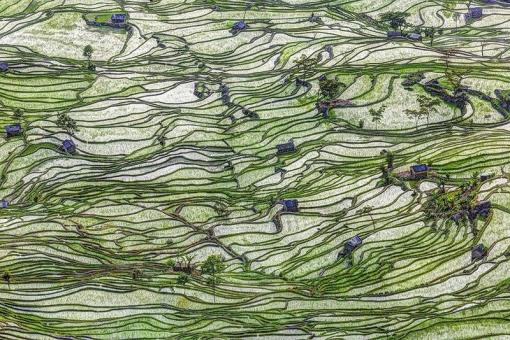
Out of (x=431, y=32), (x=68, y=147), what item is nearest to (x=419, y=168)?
(x=431, y=32)

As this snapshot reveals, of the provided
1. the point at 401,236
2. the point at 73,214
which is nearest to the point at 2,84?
the point at 73,214

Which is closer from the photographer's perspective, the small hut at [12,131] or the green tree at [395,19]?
the small hut at [12,131]

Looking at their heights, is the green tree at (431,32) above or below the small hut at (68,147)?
below

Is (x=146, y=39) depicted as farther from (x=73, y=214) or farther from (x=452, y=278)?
(x=452, y=278)

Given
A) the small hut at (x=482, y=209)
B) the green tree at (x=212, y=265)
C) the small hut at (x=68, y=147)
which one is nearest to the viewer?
the green tree at (x=212, y=265)

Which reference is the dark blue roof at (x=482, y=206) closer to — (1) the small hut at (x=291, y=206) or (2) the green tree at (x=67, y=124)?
(1) the small hut at (x=291, y=206)

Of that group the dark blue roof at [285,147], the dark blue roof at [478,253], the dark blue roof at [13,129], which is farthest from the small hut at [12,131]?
the dark blue roof at [478,253]

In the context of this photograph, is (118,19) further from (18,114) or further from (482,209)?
(482,209)

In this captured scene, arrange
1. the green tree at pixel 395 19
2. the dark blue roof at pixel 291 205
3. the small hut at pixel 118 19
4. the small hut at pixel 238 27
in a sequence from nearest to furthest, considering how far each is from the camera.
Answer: the dark blue roof at pixel 291 205 → the green tree at pixel 395 19 → the small hut at pixel 238 27 → the small hut at pixel 118 19

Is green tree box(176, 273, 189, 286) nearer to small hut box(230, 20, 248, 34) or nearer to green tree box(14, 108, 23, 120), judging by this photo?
green tree box(14, 108, 23, 120)
